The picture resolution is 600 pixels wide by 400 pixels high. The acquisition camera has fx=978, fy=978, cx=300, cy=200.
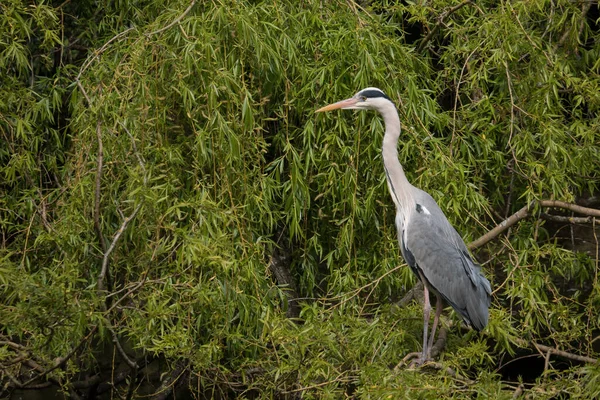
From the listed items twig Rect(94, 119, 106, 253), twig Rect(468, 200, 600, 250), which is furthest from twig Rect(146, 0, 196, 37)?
twig Rect(468, 200, 600, 250)

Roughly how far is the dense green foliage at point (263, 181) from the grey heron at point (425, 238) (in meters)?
0.16

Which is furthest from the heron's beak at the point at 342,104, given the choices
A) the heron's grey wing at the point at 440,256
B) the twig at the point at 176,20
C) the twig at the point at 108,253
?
the twig at the point at 108,253

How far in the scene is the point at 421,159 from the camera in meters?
4.82

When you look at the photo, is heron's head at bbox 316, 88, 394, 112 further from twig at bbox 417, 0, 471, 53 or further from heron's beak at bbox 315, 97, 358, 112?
twig at bbox 417, 0, 471, 53

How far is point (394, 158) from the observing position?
444 centimetres

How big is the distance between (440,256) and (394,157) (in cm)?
49

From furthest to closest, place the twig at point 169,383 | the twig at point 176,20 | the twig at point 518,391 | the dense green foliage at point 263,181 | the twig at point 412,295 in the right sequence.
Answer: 1. the twig at point 412,295
2. the twig at point 169,383
3. the twig at point 176,20
4. the dense green foliage at point 263,181
5. the twig at point 518,391

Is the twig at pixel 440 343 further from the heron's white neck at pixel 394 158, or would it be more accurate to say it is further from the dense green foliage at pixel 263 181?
the heron's white neck at pixel 394 158

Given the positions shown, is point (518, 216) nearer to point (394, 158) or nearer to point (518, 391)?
point (394, 158)

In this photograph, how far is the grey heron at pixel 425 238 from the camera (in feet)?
14.3

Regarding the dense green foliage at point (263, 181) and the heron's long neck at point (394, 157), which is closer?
the dense green foliage at point (263, 181)

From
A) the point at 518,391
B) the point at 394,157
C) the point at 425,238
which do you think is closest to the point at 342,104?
the point at 394,157

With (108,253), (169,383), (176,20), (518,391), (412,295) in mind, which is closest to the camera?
(518,391)

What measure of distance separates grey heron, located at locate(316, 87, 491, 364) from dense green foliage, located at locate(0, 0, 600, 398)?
0.53ft
